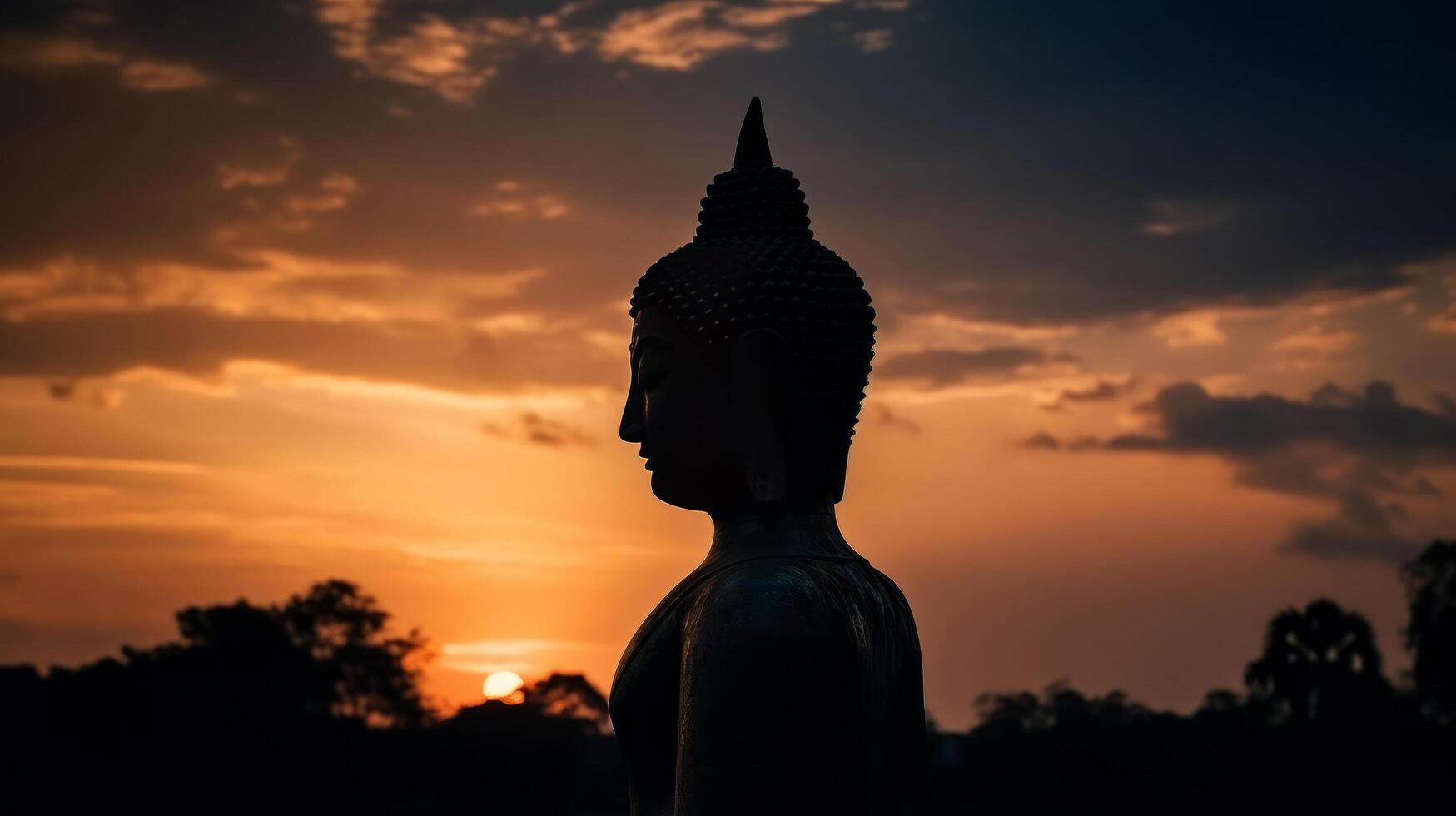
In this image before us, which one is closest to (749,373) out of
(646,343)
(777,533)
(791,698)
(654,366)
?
(654,366)

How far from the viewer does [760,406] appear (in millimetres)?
7969

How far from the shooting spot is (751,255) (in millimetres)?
8242

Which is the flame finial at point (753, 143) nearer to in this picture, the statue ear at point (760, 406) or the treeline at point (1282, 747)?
the statue ear at point (760, 406)

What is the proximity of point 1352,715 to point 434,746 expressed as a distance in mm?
35605

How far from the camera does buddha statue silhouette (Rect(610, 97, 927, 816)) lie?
23.7 feet

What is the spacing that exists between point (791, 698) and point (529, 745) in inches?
2587

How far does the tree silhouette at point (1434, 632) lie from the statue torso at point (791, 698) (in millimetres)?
48883

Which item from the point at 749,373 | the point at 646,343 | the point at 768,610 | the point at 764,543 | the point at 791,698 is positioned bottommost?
the point at 791,698

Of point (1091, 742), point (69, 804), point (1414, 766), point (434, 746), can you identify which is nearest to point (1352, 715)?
point (1414, 766)

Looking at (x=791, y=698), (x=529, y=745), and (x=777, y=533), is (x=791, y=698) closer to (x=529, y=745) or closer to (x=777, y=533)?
(x=777, y=533)

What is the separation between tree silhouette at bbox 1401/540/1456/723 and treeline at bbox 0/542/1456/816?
0.19ft

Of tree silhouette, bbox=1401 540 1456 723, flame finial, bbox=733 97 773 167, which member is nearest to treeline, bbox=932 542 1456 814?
tree silhouette, bbox=1401 540 1456 723

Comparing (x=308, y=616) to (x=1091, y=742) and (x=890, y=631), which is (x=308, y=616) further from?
(x=890, y=631)

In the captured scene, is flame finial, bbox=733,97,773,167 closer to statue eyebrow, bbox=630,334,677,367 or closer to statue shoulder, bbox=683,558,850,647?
statue eyebrow, bbox=630,334,677,367
